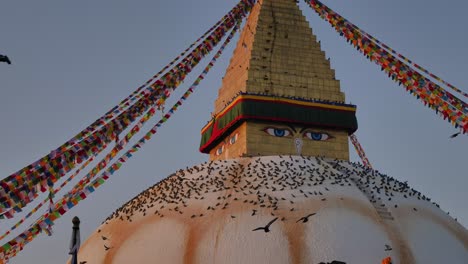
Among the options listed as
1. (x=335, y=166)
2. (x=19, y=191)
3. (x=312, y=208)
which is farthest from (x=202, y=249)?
(x=335, y=166)

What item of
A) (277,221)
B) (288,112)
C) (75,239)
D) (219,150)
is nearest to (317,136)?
(288,112)

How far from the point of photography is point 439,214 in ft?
31.7

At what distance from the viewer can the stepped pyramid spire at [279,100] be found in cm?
1151

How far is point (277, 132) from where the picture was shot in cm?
1158

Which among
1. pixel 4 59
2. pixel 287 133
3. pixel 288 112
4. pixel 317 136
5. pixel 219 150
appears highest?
pixel 4 59

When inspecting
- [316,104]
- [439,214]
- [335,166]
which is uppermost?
[316,104]

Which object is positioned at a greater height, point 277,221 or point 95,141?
point 95,141

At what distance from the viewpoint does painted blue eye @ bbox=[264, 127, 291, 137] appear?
11.5 meters

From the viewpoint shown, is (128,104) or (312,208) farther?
(128,104)

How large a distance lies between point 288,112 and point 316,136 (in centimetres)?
77

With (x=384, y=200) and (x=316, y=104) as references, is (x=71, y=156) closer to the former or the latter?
(x=384, y=200)

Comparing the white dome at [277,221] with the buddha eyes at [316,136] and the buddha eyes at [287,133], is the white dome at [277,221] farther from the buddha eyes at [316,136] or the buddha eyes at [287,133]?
the buddha eyes at [316,136]

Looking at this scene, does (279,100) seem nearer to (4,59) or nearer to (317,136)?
(317,136)

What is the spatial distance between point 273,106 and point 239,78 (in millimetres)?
1086
